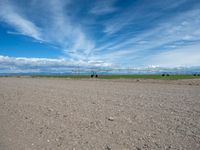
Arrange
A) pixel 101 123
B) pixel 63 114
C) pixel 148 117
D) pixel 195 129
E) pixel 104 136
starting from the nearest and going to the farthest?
pixel 104 136, pixel 195 129, pixel 101 123, pixel 148 117, pixel 63 114

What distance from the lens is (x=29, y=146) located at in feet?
14.8

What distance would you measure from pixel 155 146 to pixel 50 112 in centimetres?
488

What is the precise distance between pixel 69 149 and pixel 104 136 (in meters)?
1.13

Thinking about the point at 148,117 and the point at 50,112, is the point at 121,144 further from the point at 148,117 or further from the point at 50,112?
the point at 50,112

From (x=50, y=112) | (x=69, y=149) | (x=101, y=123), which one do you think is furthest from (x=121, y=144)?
(x=50, y=112)

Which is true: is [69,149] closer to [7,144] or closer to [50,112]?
[7,144]

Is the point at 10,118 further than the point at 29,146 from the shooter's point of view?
Yes

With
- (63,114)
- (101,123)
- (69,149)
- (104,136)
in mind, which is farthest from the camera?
(63,114)

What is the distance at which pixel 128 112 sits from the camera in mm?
7773

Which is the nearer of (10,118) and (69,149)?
(69,149)

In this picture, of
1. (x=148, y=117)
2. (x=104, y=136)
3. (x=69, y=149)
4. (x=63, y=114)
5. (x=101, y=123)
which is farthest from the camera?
(x=63, y=114)

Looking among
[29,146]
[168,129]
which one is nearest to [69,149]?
[29,146]

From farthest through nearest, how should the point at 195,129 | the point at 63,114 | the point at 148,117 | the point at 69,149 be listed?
the point at 63,114 < the point at 148,117 < the point at 195,129 < the point at 69,149

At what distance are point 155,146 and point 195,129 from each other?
186 centimetres
